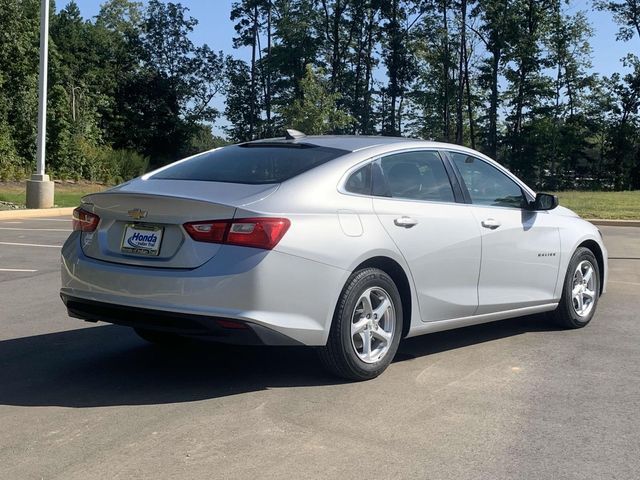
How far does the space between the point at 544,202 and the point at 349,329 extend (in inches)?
99.9

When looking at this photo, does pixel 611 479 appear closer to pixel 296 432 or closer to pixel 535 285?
pixel 296 432

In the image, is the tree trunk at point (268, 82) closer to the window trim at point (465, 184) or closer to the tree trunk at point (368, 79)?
the tree trunk at point (368, 79)

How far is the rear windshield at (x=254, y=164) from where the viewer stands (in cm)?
491

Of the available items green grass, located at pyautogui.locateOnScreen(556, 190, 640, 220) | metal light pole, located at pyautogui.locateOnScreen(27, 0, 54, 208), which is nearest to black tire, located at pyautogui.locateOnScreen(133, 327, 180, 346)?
metal light pole, located at pyautogui.locateOnScreen(27, 0, 54, 208)

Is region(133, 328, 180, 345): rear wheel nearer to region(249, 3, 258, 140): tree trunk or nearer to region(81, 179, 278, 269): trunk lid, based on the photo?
region(81, 179, 278, 269): trunk lid

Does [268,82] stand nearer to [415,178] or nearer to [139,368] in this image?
[415,178]

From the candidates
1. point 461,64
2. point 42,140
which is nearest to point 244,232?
point 42,140

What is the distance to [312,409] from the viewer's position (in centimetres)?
429

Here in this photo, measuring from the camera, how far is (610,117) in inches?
2333

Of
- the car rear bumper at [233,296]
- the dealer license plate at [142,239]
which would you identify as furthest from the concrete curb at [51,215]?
the car rear bumper at [233,296]

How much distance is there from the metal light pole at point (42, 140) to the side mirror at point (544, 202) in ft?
55.7

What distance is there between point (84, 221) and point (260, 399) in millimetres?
1692

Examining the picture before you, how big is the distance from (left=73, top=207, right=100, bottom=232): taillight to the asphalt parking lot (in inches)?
38.9

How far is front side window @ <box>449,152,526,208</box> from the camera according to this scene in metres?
5.84
